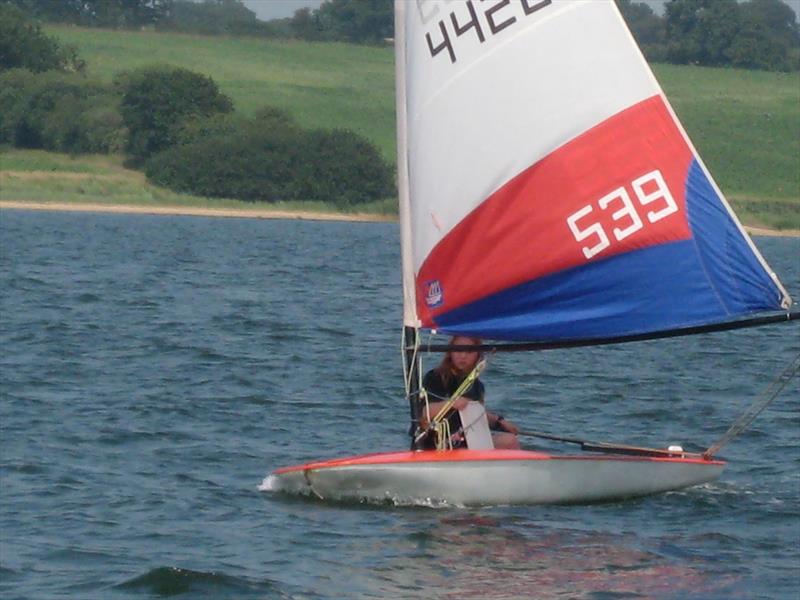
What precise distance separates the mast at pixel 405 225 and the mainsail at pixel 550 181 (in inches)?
0.8

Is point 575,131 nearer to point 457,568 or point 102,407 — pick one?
→ point 457,568

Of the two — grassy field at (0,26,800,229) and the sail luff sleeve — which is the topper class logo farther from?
grassy field at (0,26,800,229)

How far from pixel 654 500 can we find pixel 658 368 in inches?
383

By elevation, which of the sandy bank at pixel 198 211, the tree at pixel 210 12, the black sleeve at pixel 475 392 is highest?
the tree at pixel 210 12

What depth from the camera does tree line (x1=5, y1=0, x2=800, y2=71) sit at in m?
111

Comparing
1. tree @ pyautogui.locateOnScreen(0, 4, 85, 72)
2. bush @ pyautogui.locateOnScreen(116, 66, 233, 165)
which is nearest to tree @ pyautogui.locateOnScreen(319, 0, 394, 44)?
tree @ pyautogui.locateOnScreen(0, 4, 85, 72)

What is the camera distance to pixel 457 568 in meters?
10.7

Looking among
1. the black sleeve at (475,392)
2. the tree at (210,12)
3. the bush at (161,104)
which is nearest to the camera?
the black sleeve at (475,392)

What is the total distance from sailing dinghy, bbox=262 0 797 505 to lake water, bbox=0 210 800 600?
36 centimetres

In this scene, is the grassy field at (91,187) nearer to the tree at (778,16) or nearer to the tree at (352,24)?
the tree at (352,24)

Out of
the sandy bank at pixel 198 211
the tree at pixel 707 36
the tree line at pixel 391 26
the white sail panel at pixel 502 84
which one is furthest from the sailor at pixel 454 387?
the tree at pixel 707 36

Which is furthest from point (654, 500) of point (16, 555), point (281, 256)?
point (281, 256)

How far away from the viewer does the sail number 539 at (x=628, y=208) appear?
11.7 metres

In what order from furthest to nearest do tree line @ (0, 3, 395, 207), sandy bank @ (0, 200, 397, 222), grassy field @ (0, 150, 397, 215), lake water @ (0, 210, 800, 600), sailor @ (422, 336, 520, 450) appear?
tree line @ (0, 3, 395, 207) < grassy field @ (0, 150, 397, 215) < sandy bank @ (0, 200, 397, 222) < sailor @ (422, 336, 520, 450) < lake water @ (0, 210, 800, 600)
